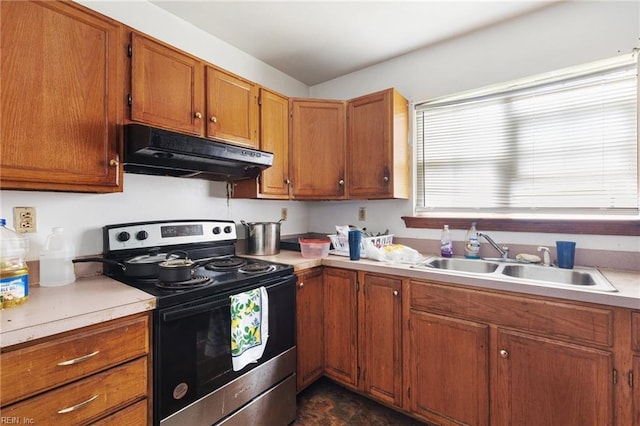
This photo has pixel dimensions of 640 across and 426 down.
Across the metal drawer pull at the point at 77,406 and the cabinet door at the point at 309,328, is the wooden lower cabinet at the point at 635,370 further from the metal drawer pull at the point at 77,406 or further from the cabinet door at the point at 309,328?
the metal drawer pull at the point at 77,406

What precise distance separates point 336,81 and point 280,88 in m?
0.55

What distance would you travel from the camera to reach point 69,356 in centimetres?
94

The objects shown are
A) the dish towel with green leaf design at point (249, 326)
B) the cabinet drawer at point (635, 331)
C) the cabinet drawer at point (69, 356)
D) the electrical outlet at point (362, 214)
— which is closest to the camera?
the cabinet drawer at point (69, 356)

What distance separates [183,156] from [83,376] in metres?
1.01

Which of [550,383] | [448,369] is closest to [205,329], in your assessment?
[448,369]

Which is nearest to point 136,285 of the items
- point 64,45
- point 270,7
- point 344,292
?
point 64,45

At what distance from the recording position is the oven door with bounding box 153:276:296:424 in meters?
1.15

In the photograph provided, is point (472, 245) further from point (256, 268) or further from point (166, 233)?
point (166, 233)

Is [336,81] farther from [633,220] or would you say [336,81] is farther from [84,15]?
[633,220]

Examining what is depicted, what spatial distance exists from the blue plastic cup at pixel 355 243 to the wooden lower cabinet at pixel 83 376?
4.05 ft

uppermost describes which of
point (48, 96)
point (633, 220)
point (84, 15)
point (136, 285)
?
point (84, 15)

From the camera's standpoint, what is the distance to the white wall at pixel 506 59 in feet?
5.46

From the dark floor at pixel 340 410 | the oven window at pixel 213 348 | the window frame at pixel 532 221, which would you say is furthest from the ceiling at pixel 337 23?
the dark floor at pixel 340 410

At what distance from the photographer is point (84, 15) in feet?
4.23
